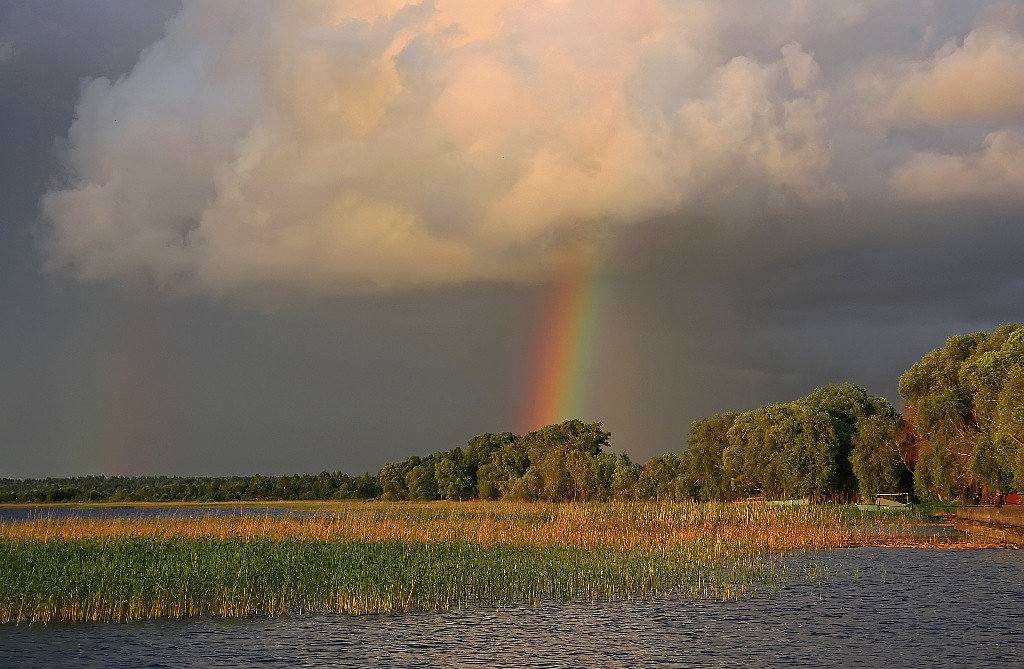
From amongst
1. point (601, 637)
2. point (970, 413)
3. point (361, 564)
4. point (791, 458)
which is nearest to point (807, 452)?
point (791, 458)

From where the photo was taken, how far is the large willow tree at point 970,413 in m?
55.3

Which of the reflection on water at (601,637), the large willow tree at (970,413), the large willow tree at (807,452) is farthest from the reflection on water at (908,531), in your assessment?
the reflection on water at (601,637)

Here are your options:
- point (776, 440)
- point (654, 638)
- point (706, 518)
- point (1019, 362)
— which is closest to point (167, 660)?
point (654, 638)

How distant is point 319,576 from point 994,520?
1724 inches

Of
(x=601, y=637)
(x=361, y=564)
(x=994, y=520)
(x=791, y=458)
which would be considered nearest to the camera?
(x=601, y=637)

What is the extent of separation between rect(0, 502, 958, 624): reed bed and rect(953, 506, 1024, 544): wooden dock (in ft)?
31.1

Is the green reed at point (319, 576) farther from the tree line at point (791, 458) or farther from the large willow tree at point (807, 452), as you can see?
the large willow tree at point (807, 452)

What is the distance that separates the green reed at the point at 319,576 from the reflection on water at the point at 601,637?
1.71 metres

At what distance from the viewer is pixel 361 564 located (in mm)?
34062

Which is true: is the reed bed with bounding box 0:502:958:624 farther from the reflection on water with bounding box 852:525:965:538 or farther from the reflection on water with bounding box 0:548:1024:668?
the reflection on water with bounding box 852:525:965:538

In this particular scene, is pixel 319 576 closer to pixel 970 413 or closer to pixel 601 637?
pixel 601 637

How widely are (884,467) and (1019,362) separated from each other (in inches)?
991

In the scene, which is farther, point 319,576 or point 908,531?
point 908,531

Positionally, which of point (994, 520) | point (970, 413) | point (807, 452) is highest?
point (970, 413)
